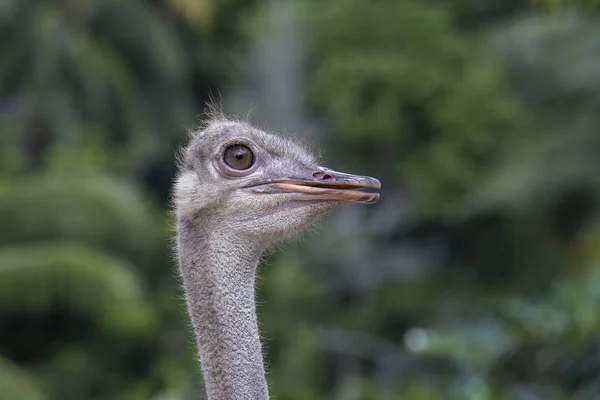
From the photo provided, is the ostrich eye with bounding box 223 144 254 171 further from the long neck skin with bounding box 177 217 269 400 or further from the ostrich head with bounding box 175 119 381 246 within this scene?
the long neck skin with bounding box 177 217 269 400

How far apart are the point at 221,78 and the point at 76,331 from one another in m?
11.8

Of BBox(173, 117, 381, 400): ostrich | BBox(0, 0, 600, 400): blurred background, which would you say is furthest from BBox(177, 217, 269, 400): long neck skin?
BBox(0, 0, 600, 400): blurred background

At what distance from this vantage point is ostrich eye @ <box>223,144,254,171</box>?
4379mm

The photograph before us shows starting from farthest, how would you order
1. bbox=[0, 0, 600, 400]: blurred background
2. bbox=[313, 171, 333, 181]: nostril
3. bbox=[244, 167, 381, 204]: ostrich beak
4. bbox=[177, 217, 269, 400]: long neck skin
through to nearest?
1. bbox=[0, 0, 600, 400]: blurred background
2. bbox=[313, 171, 333, 181]: nostril
3. bbox=[244, 167, 381, 204]: ostrich beak
4. bbox=[177, 217, 269, 400]: long neck skin

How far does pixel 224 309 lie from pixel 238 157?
0.49 m

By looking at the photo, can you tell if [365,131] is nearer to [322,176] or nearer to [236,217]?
[322,176]

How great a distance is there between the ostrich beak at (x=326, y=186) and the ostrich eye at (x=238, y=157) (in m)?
0.06

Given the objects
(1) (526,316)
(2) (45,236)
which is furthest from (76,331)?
(1) (526,316)

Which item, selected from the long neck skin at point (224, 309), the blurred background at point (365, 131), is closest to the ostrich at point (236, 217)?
the long neck skin at point (224, 309)

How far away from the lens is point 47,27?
60.4ft

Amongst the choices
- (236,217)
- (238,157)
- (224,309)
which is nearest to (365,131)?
(238,157)

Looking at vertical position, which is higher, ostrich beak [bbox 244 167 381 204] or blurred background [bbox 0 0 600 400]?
blurred background [bbox 0 0 600 400]

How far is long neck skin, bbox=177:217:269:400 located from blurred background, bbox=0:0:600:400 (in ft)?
30.7

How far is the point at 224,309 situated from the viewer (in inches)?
162
